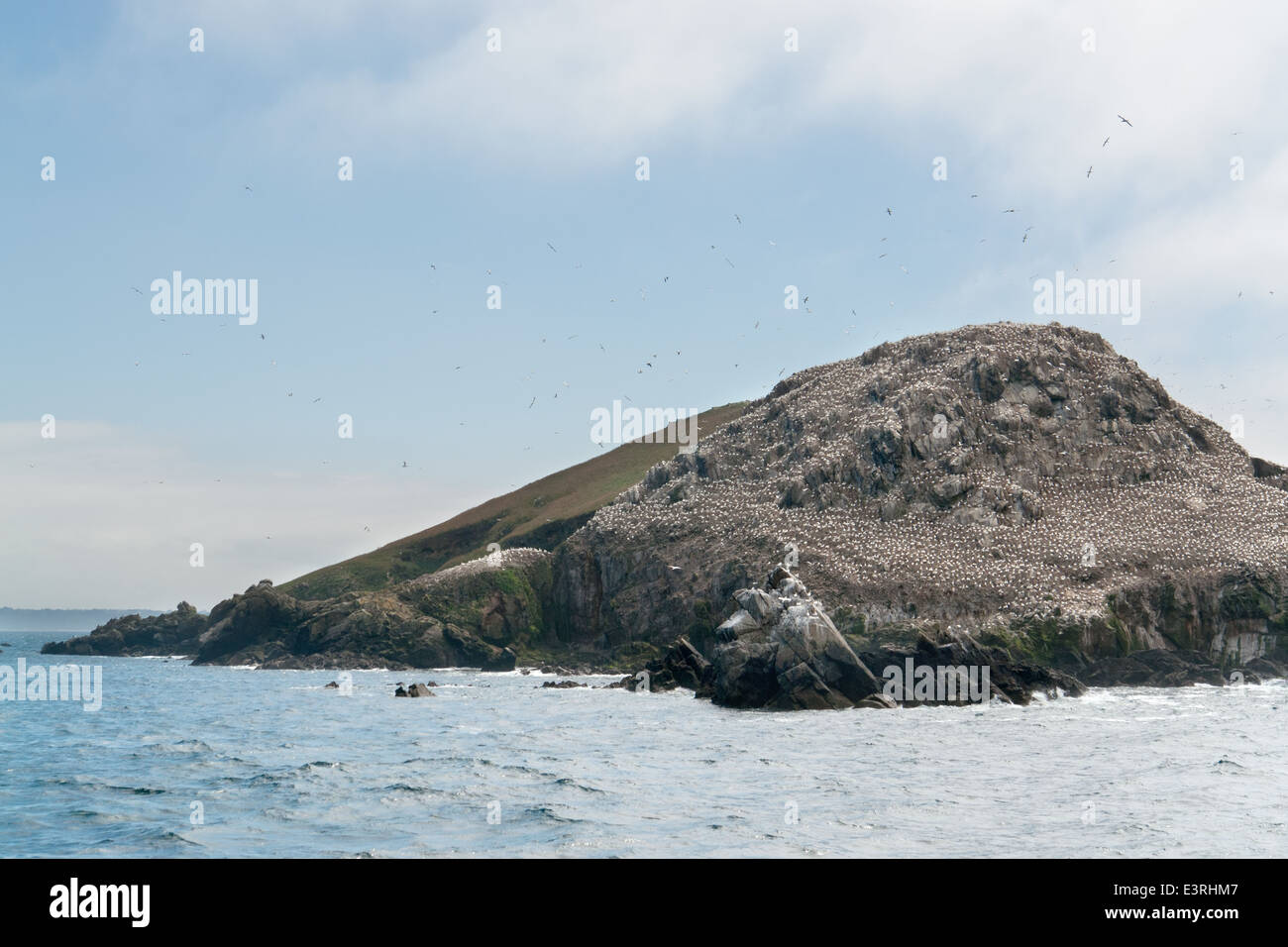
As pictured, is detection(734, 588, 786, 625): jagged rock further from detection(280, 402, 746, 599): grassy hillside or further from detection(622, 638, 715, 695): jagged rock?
detection(280, 402, 746, 599): grassy hillside

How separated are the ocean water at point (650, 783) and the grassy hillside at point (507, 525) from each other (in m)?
97.8

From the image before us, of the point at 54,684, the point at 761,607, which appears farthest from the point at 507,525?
the point at 761,607

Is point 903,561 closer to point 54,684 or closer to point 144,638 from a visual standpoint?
point 54,684

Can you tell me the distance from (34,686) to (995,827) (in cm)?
7933

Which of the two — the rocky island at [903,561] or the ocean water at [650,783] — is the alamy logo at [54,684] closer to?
the ocean water at [650,783]

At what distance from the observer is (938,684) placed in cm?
5875

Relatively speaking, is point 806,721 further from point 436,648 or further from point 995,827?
point 436,648

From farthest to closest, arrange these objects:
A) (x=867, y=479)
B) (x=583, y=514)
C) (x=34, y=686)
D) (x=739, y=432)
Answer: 1. (x=583, y=514)
2. (x=739, y=432)
3. (x=867, y=479)
4. (x=34, y=686)

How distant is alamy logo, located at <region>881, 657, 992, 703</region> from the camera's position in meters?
57.9

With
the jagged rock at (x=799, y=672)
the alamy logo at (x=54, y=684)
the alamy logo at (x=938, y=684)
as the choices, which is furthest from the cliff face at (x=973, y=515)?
the alamy logo at (x=54, y=684)

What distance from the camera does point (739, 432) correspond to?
4872 inches
